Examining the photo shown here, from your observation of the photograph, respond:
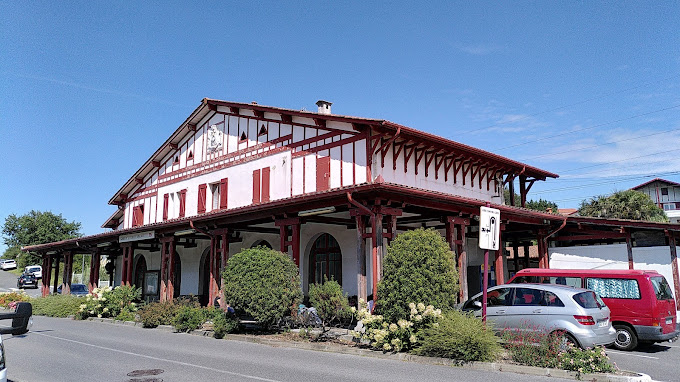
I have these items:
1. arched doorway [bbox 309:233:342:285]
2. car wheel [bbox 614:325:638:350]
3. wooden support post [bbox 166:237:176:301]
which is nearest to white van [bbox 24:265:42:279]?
wooden support post [bbox 166:237:176:301]

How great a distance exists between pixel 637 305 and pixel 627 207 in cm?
2732

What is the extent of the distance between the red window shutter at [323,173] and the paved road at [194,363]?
6.05 metres

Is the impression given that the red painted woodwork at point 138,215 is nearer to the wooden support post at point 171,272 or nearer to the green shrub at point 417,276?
the wooden support post at point 171,272

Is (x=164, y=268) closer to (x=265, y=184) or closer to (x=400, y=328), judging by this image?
(x=265, y=184)

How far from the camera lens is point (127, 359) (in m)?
10.6

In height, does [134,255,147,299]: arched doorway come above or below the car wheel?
above

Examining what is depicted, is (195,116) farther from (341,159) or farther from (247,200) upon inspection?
(341,159)

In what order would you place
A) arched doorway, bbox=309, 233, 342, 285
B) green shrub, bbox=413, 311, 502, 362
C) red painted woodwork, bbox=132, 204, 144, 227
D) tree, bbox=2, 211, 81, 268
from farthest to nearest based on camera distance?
tree, bbox=2, 211, 81, 268, red painted woodwork, bbox=132, 204, 144, 227, arched doorway, bbox=309, 233, 342, 285, green shrub, bbox=413, 311, 502, 362

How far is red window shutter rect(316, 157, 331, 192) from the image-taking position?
1706 cm

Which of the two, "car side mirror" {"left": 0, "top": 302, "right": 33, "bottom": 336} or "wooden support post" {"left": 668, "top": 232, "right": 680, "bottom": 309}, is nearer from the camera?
"car side mirror" {"left": 0, "top": 302, "right": 33, "bottom": 336}

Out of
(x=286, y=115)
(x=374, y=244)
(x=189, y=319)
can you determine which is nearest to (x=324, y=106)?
(x=286, y=115)

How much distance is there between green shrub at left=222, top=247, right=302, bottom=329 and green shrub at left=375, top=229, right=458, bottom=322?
3.40 meters

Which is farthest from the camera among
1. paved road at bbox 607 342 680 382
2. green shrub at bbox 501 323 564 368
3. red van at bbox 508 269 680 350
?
red van at bbox 508 269 680 350

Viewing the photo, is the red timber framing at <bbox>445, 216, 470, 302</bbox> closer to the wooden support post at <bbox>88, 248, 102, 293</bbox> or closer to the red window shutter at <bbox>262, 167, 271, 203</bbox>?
the red window shutter at <bbox>262, 167, 271, 203</bbox>
